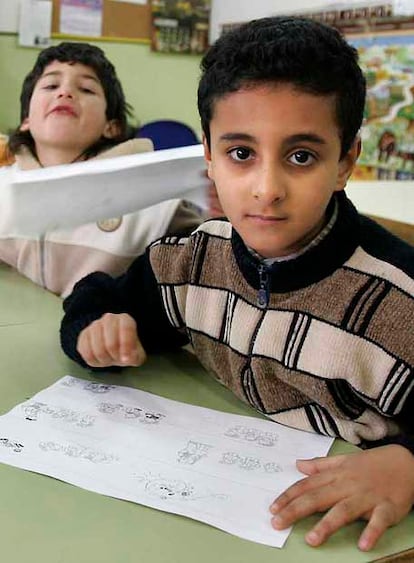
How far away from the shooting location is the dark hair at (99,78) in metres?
1.36

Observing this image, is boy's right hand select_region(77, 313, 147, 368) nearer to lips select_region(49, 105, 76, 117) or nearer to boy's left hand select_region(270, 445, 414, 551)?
boy's left hand select_region(270, 445, 414, 551)

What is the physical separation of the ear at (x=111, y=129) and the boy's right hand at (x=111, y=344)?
58 centimetres

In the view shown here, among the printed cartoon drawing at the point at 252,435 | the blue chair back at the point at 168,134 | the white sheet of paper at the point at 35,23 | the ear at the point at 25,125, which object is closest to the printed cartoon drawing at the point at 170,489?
the printed cartoon drawing at the point at 252,435

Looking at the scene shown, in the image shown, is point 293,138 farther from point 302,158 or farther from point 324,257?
point 324,257

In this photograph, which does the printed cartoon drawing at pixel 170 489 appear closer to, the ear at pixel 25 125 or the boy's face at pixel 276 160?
the boy's face at pixel 276 160

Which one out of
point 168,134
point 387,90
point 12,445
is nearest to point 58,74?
point 12,445

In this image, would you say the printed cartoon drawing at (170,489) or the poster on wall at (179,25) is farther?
the poster on wall at (179,25)

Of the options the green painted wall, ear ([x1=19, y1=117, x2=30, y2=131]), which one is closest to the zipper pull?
ear ([x1=19, y1=117, x2=30, y2=131])

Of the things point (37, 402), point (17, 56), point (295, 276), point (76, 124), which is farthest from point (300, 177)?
point (17, 56)

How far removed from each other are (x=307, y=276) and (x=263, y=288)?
0.06m

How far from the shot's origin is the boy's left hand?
0.59m

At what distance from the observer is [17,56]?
267cm

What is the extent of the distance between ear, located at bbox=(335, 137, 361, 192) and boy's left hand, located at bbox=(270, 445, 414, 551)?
287 millimetres

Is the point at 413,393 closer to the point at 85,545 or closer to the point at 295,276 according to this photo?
the point at 295,276
